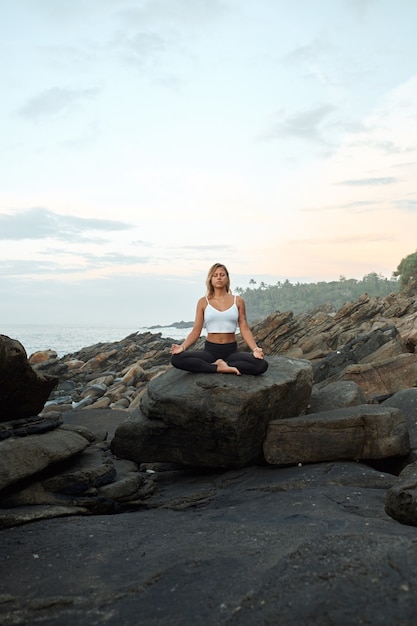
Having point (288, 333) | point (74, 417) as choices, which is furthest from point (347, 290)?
point (74, 417)

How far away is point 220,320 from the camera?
9.15 metres

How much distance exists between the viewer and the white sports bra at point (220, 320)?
9.13 m

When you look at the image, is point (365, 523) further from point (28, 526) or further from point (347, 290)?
point (347, 290)

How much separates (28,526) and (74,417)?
643cm

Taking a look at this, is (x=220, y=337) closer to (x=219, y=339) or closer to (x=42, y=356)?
(x=219, y=339)

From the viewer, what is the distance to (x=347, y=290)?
174m

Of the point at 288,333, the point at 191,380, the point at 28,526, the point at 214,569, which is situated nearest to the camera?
the point at 214,569

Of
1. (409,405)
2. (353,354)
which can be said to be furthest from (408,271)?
(409,405)

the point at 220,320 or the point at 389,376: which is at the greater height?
the point at 220,320

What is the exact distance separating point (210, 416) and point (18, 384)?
2894mm

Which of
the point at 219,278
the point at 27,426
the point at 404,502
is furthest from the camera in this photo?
the point at 219,278

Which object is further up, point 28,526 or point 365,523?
point 365,523

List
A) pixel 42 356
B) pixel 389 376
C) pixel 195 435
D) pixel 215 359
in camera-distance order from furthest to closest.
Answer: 1. pixel 42 356
2. pixel 389 376
3. pixel 215 359
4. pixel 195 435

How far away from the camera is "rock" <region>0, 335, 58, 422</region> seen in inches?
279
